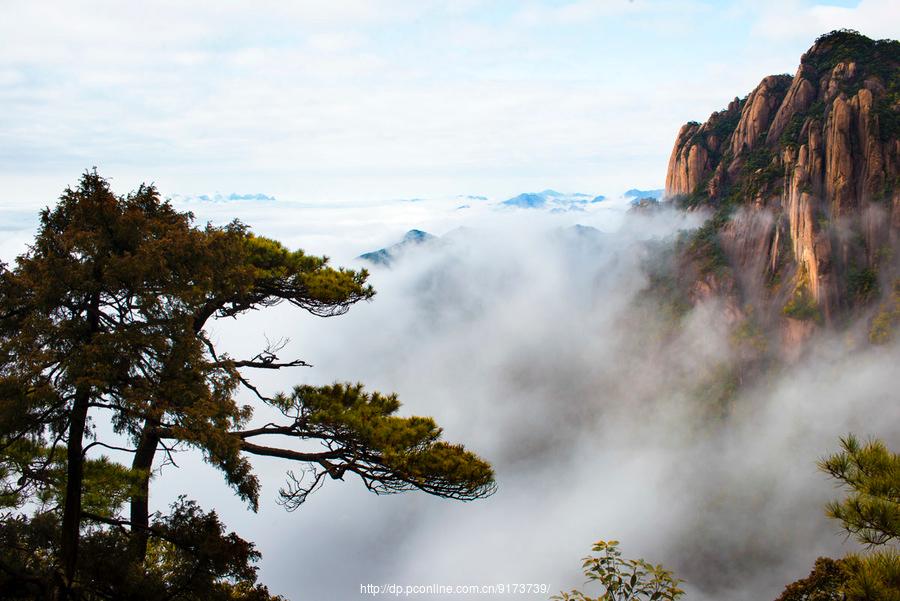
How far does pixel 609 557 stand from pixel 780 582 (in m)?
85.6

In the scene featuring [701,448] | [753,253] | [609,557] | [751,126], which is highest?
[751,126]

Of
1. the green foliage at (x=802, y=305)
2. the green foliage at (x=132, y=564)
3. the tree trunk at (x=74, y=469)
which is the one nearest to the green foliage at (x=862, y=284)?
the green foliage at (x=802, y=305)

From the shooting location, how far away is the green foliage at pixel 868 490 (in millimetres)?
6762

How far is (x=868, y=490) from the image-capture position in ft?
22.9

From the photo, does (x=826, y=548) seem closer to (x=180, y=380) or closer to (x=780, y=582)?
(x=780, y=582)

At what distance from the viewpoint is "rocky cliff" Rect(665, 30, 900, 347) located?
3263 inches

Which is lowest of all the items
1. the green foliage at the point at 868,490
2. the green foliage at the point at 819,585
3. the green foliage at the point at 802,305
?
the green foliage at the point at 819,585

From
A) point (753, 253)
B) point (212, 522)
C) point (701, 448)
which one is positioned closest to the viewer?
point (212, 522)

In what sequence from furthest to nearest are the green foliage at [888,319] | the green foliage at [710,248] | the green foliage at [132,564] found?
the green foliage at [710,248] → the green foliage at [888,319] → the green foliage at [132,564]

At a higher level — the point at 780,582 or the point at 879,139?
the point at 879,139

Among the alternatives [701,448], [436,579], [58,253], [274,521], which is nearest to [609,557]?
[58,253]

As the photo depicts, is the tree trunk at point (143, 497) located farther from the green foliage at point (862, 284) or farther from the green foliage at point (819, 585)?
the green foliage at point (862, 284)

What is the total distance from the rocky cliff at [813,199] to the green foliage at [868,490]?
290 ft

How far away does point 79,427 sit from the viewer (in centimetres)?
723
